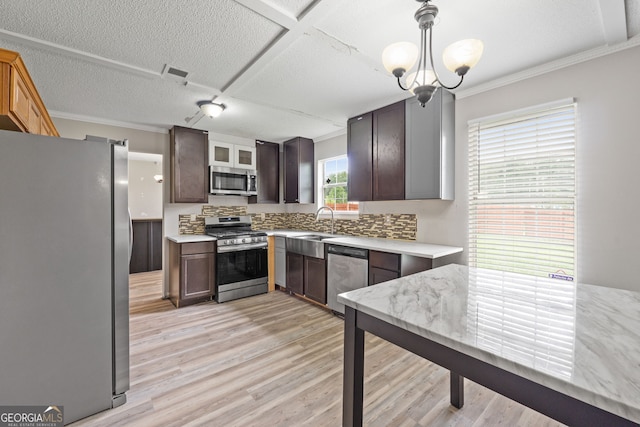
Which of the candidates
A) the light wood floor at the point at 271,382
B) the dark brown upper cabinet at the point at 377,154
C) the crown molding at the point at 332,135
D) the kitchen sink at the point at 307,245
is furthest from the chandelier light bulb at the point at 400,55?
the crown molding at the point at 332,135

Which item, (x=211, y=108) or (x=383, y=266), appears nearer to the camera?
(x=383, y=266)

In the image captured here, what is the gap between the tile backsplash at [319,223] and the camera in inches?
130

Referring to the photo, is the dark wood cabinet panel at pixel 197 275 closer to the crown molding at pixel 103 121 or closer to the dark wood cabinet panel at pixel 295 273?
the dark wood cabinet panel at pixel 295 273

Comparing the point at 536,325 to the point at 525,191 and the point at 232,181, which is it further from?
the point at 232,181

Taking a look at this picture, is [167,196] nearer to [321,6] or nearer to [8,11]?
[8,11]

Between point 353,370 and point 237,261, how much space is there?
2.98 metres

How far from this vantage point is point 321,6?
1528 millimetres

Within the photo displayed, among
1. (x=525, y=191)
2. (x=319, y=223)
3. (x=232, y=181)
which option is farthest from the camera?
(x=319, y=223)


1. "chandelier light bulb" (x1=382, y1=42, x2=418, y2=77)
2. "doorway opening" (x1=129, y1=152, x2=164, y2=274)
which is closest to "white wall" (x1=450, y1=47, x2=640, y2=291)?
"chandelier light bulb" (x1=382, y1=42, x2=418, y2=77)

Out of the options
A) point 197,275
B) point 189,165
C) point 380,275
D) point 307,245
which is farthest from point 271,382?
point 189,165

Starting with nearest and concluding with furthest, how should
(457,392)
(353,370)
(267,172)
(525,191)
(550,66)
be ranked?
(353,370), (457,392), (550,66), (525,191), (267,172)

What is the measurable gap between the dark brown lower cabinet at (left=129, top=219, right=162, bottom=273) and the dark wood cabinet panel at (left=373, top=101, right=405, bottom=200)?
4635 mm

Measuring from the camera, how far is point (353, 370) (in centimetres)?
114

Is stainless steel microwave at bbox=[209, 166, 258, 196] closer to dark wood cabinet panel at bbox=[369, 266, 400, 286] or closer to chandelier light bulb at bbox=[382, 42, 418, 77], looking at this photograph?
dark wood cabinet panel at bbox=[369, 266, 400, 286]
